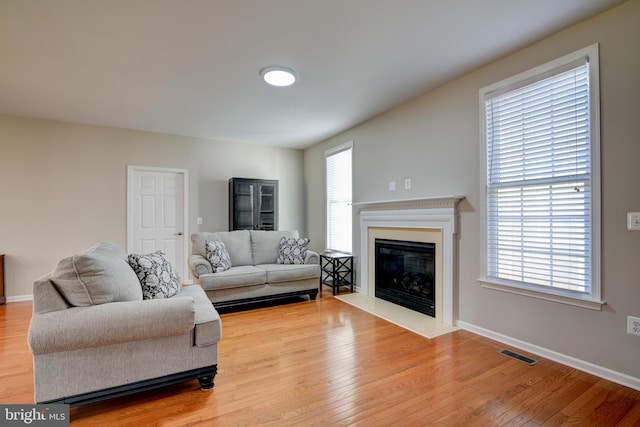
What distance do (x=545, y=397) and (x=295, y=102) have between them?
351 cm

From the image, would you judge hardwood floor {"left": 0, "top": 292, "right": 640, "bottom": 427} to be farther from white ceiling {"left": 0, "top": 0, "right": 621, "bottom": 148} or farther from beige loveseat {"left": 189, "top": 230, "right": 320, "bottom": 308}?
white ceiling {"left": 0, "top": 0, "right": 621, "bottom": 148}

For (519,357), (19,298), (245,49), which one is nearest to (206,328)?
(245,49)

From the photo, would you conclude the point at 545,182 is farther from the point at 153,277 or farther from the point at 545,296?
the point at 153,277

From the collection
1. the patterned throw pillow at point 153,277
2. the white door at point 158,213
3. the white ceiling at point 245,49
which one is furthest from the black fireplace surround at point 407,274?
the white door at point 158,213

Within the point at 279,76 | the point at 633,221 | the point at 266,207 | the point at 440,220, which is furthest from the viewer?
the point at 266,207

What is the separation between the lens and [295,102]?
3.65 m

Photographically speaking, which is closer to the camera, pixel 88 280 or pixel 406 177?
pixel 88 280

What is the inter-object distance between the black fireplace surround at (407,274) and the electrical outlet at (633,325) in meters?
1.55

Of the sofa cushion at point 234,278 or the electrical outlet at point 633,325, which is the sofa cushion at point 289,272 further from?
the electrical outlet at point 633,325

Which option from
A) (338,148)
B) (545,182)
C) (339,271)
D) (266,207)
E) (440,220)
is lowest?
(339,271)

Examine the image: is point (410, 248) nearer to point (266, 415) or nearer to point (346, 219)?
point (346, 219)

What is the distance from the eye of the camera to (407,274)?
3768 millimetres

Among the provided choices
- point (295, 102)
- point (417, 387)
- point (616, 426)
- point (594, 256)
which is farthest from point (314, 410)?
point (295, 102)

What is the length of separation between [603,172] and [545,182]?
0.35 m
